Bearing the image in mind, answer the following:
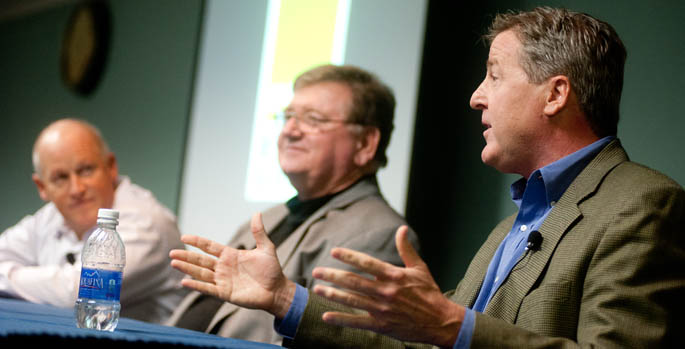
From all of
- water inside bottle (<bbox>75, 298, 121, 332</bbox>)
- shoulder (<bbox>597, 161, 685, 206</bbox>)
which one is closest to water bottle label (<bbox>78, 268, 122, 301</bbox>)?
water inside bottle (<bbox>75, 298, 121, 332</bbox>)

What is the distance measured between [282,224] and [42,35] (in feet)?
13.7

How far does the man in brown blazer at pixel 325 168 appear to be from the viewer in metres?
2.27

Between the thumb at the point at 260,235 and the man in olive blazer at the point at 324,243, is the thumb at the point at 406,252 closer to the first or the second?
the thumb at the point at 260,235

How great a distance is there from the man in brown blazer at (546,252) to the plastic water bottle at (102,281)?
15 centimetres

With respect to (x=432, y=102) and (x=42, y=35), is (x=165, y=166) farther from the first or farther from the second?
(x=42, y=35)

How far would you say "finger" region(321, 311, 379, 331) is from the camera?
3.83 ft

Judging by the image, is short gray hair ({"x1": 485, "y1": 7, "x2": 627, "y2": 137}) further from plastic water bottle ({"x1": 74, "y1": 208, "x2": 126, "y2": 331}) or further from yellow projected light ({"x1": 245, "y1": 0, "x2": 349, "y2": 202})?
yellow projected light ({"x1": 245, "y1": 0, "x2": 349, "y2": 202})

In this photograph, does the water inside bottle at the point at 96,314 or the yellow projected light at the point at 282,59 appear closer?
the water inside bottle at the point at 96,314

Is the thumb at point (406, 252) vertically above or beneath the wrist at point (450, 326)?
above

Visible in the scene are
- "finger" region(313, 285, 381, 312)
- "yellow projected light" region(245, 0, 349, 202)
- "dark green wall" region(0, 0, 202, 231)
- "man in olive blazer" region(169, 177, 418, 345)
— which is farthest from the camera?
"dark green wall" region(0, 0, 202, 231)

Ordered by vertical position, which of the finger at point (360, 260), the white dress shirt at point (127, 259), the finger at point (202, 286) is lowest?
the white dress shirt at point (127, 259)

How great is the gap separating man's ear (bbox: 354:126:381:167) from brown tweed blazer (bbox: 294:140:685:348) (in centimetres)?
110

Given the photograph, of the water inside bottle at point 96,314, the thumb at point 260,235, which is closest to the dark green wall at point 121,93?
the water inside bottle at point 96,314

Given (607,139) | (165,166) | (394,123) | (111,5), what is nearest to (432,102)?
(394,123)
